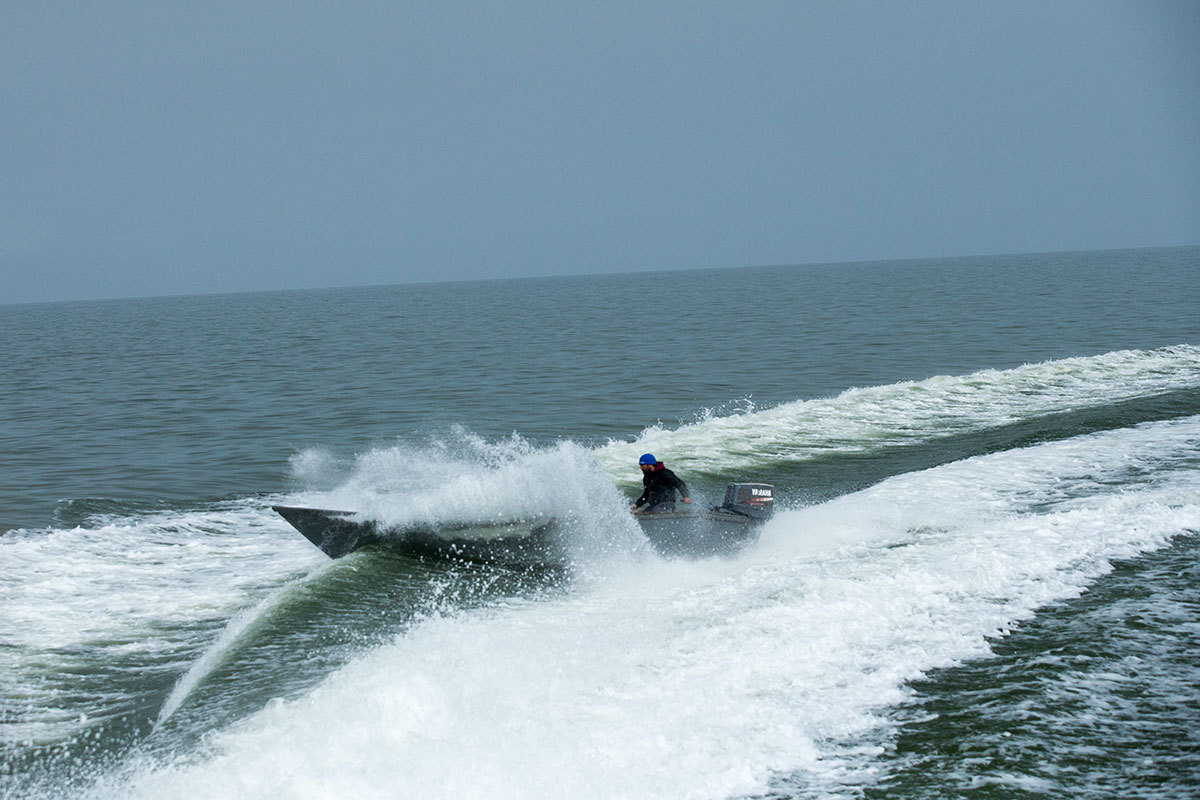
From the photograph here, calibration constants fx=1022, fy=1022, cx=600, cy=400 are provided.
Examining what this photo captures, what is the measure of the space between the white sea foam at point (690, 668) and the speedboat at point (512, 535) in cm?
35

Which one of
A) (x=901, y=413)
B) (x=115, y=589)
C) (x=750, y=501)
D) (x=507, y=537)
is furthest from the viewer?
(x=901, y=413)

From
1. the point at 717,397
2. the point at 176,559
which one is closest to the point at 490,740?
the point at 176,559

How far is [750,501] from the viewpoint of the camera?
46.2ft

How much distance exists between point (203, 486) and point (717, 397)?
14341 millimetres

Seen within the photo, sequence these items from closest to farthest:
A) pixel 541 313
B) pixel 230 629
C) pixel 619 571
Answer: pixel 230 629, pixel 619 571, pixel 541 313

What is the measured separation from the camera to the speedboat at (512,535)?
13336mm

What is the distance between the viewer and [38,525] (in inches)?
614

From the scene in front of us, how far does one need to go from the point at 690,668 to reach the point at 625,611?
2109 millimetres

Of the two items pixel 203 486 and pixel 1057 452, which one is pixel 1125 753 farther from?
pixel 203 486

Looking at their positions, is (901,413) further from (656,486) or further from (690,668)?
(690,668)

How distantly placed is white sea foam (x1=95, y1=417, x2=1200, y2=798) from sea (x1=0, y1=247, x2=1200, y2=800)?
0.13ft

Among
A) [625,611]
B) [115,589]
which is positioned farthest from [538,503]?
[115,589]

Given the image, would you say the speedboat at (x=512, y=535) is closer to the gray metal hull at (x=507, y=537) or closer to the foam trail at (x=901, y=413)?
the gray metal hull at (x=507, y=537)

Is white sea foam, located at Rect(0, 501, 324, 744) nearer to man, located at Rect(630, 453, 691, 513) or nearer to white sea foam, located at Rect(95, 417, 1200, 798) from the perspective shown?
white sea foam, located at Rect(95, 417, 1200, 798)
